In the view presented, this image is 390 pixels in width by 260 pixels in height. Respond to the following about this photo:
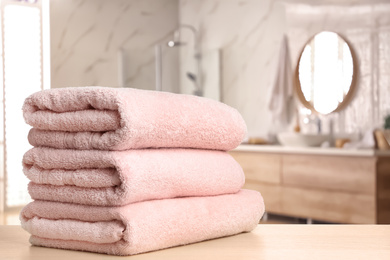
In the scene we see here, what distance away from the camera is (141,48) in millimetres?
5305

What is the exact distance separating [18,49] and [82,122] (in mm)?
4431

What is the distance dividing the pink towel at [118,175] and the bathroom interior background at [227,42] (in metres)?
3.44

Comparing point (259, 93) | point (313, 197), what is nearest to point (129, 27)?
point (259, 93)

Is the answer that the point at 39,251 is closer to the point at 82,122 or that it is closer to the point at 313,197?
the point at 82,122

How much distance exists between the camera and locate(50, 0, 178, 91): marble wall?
4.98 m

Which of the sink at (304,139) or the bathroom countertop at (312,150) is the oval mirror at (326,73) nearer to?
the sink at (304,139)

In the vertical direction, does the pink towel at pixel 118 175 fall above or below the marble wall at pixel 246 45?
below

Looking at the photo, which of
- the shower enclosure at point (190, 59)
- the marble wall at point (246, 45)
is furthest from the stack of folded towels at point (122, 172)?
the shower enclosure at point (190, 59)

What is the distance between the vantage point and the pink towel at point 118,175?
2.18 feet

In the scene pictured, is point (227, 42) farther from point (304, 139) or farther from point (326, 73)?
point (304, 139)

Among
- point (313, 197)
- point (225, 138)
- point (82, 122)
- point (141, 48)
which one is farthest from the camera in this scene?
point (141, 48)

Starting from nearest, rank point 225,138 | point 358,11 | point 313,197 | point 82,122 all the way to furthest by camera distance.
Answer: point 82,122, point 225,138, point 313,197, point 358,11

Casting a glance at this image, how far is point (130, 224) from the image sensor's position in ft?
2.15

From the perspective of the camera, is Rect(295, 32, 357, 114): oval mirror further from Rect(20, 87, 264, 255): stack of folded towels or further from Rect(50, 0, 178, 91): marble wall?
Rect(20, 87, 264, 255): stack of folded towels
